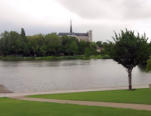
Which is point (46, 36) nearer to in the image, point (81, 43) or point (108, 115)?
point (81, 43)

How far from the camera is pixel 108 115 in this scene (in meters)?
8.27

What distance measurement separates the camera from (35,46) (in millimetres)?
134375

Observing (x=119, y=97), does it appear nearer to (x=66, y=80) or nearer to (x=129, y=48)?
(x=129, y=48)

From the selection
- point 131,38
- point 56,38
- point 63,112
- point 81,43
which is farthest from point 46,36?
point 63,112

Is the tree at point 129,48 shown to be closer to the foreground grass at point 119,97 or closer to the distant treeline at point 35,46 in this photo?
the foreground grass at point 119,97

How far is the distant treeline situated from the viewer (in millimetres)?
132250

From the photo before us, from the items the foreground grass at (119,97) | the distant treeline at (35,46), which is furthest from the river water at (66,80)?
the distant treeline at (35,46)

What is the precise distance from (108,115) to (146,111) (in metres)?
1.57

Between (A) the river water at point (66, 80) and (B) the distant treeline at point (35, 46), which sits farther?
(B) the distant treeline at point (35, 46)

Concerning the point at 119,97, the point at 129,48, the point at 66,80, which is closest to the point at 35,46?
the point at 66,80

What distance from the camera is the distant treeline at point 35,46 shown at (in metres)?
132

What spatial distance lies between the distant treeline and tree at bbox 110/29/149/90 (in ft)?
Answer: 370

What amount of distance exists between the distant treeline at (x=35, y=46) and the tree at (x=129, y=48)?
113 m

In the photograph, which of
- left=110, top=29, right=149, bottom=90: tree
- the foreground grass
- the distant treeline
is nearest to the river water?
left=110, top=29, right=149, bottom=90: tree
